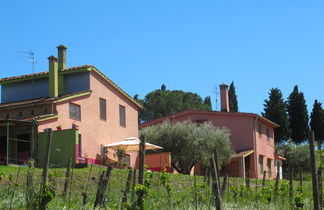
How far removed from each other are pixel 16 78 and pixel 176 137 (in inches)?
417

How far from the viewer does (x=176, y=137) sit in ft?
120

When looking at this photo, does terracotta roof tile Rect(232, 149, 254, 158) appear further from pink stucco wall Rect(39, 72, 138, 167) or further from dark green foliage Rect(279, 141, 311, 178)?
dark green foliage Rect(279, 141, 311, 178)

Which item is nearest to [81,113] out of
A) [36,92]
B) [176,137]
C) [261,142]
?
[36,92]

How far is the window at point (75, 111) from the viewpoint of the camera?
2983 centimetres

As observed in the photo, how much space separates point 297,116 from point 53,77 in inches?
1235

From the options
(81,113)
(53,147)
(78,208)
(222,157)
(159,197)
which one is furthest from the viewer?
(222,157)

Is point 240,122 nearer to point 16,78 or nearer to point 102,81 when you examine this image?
point 102,81

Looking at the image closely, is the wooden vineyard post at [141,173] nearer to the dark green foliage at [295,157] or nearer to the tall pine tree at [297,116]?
the dark green foliage at [295,157]

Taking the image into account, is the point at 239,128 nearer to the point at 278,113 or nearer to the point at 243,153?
the point at 243,153

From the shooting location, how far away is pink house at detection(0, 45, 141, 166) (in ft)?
89.6

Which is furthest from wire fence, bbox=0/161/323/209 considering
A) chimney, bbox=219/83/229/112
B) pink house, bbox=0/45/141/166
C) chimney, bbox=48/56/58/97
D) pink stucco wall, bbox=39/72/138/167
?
chimney, bbox=219/83/229/112

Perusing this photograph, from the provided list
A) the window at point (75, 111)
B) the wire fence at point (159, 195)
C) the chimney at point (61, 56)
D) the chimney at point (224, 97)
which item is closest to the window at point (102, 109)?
the window at point (75, 111)

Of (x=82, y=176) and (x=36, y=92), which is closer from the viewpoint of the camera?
(x=82, y=176)

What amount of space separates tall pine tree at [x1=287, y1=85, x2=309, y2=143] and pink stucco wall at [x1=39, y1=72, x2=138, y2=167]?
24170mm
